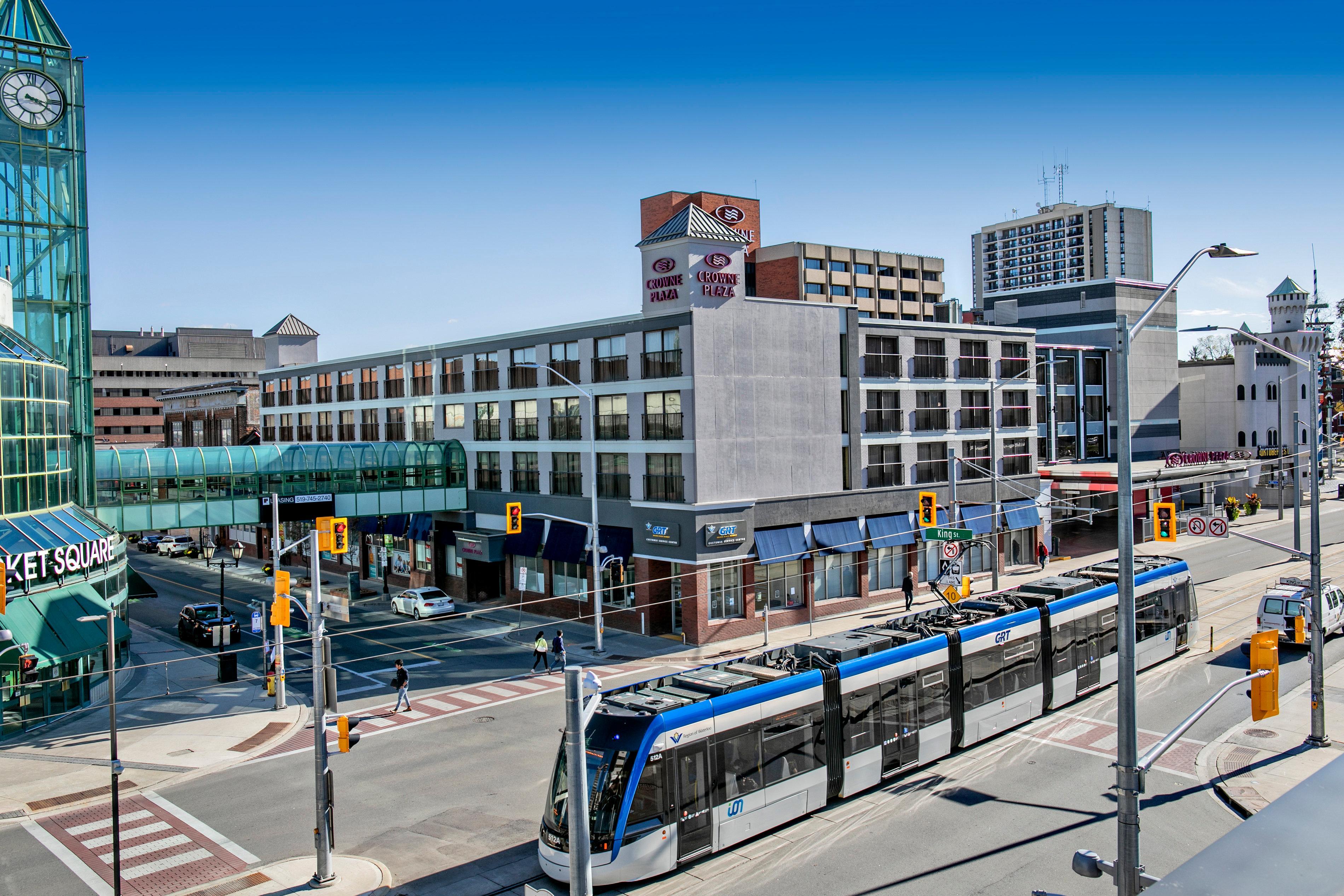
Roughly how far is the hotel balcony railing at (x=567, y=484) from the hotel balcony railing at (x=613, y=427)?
2.44m

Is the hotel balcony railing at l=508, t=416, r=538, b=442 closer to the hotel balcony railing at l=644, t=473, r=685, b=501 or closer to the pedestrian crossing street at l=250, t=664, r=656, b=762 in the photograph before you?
the hotel balcony railing at l=644, t=473, r=685, b=501

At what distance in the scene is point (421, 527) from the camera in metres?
54.5

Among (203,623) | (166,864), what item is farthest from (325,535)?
(203,623)

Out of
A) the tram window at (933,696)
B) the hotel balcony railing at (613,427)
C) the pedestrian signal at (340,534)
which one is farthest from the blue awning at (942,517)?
the pedestrian signal at (340,534)

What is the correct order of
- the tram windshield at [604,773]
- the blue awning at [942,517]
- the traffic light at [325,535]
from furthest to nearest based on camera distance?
the blue awning at [942,517] < the traffic light at [325,535] < the tram windshield at [604,773]

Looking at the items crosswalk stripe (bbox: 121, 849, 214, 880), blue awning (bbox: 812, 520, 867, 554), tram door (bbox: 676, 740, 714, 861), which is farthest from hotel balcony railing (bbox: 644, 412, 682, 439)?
crosswalk stripe (bbox: 121, 849, 214, 880)

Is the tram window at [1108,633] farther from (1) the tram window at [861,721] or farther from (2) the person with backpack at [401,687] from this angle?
(2) the person with backpack at [401,687]

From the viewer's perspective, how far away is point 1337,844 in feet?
22.0

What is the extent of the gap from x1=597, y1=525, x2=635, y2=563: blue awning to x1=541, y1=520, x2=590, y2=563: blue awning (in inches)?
42.2

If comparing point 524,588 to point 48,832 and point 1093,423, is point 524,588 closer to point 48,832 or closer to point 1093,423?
point 48,832

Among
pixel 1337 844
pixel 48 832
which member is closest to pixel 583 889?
pixel 1337 844

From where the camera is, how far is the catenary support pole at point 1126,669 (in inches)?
534

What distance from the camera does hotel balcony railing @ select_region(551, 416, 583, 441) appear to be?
46156 mm

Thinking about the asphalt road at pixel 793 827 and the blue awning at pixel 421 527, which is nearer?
the asphalt road at pixel 793 827
